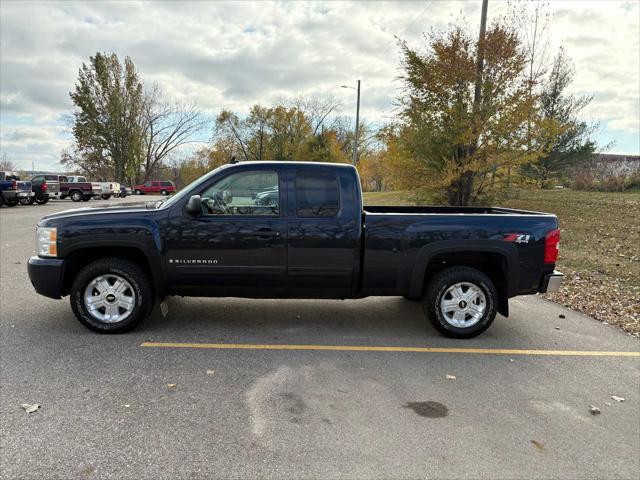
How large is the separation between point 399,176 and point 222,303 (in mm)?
9651

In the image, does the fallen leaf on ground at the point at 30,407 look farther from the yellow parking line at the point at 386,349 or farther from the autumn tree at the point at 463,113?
the autumn tree at the point at 463,113

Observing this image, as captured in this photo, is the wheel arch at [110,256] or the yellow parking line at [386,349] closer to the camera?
the yellow parking line at [386,349]

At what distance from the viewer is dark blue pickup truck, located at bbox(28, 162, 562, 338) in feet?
14.6

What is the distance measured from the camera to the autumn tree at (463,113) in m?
12.3

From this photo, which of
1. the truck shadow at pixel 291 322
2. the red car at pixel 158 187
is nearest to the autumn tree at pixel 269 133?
the red car at pixel 158 187

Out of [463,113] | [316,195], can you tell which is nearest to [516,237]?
[316,195]

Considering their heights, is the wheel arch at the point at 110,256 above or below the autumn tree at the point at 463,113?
below

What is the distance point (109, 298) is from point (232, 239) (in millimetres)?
1450

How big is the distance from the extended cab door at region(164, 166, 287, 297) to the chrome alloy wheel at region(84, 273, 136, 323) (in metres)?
0.51

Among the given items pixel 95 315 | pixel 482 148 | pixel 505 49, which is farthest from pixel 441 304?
pixel 505 49

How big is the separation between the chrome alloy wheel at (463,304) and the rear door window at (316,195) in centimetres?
153

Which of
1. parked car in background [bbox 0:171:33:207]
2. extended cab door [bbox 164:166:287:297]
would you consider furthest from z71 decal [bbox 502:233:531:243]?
parked car in background [bbox 0:171:33:207]

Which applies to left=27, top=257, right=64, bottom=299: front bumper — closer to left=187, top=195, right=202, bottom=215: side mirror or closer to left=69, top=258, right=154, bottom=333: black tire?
left=69, top=258, right=154, bottom=333: black tire

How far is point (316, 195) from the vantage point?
4.54 metres
